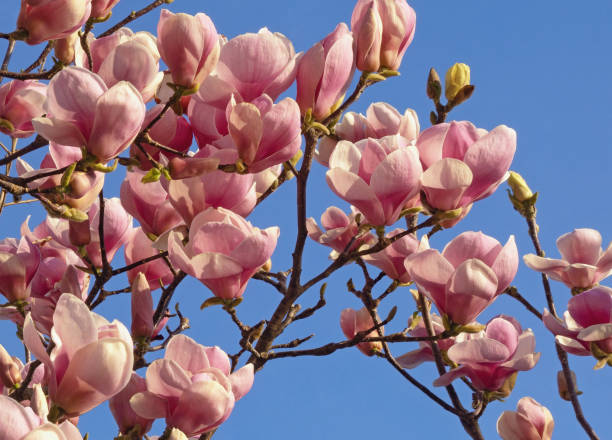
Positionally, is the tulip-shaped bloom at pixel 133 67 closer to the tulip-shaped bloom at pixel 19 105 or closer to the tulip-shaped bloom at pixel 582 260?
the tulip-shaped bloom at pixel 19 105

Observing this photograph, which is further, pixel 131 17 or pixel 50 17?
pixel 131 17

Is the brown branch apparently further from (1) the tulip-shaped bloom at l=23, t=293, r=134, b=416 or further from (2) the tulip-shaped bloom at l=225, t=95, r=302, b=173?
(1) the tulip-shaped bloom at l=23, t=293, r=134, b=416

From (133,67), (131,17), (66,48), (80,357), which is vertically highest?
(131,17)

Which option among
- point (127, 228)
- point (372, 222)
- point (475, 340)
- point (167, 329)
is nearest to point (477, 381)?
point (475, 340)

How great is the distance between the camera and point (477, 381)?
2.14 m

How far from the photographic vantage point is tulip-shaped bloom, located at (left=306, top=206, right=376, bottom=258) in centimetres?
196

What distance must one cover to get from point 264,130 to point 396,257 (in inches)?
26.1

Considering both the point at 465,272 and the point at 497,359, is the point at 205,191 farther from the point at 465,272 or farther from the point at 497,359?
the point at 497,359

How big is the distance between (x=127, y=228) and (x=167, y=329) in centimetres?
32

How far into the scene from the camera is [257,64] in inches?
60.2

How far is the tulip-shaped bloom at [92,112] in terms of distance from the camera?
1364mm

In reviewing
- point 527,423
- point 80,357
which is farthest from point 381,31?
point 527,423

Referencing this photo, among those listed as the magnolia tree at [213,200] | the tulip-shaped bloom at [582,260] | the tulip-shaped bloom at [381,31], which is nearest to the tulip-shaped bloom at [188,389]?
the magnolia tree at [213,200]

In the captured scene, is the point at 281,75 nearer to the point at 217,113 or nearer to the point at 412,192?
the point at 217,113
